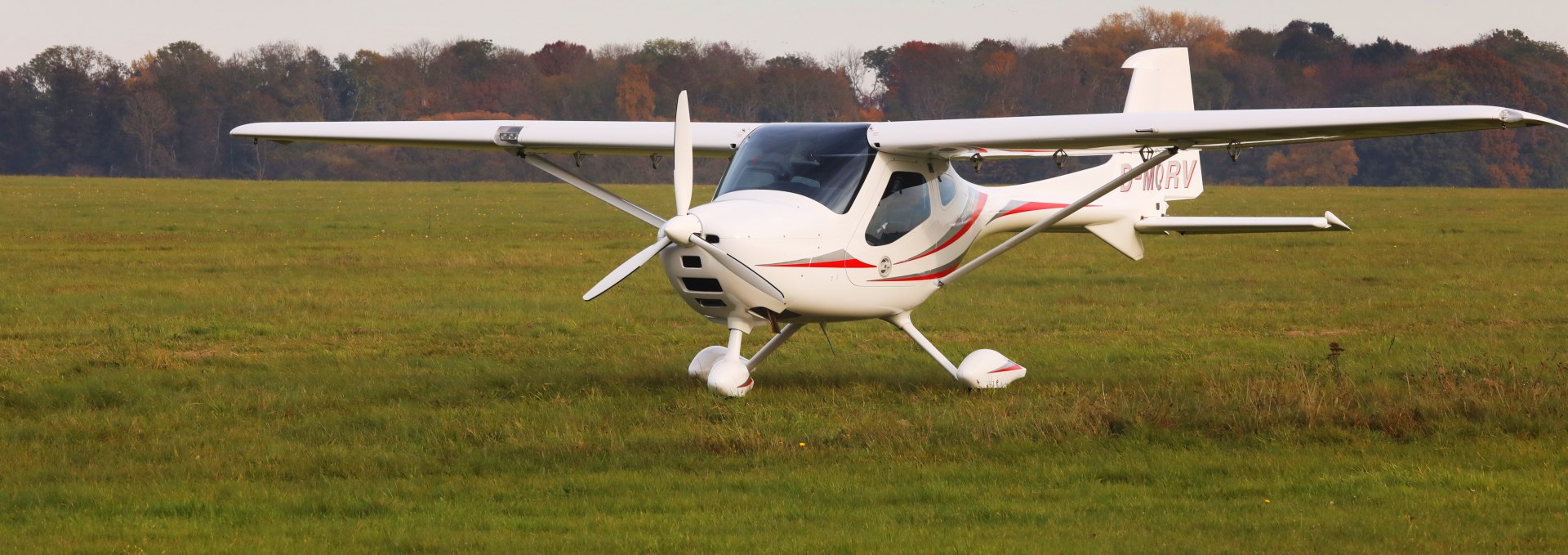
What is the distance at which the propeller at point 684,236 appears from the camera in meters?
9.51

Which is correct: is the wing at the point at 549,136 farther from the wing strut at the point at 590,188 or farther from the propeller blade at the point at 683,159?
the propeller blade at the point at 683,159

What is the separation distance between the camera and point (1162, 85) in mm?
14156

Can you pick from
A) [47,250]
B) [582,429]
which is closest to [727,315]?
[582,429]

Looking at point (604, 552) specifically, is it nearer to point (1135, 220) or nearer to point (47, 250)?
point (1135, 220)

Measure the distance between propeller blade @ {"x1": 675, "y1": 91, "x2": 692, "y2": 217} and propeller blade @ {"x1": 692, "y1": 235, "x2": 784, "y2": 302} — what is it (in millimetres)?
365

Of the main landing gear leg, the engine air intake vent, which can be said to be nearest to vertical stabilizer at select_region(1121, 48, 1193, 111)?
the main landing gear leg

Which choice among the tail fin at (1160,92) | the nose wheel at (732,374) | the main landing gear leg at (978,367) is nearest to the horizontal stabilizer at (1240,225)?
the tail fin at (1160,92)

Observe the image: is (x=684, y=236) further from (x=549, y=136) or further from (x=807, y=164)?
(x=549, y=136)

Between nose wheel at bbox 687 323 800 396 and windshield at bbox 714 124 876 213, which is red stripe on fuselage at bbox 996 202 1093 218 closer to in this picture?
windshield at bbox 714 124 876 213

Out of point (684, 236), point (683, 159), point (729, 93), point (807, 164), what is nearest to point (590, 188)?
point (683, 159)

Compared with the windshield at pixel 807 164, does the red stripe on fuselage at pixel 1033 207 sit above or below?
below

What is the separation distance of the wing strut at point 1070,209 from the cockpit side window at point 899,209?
22.0 inches

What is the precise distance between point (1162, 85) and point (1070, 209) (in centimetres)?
345

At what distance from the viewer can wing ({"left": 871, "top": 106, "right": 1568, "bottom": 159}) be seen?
9570mm
